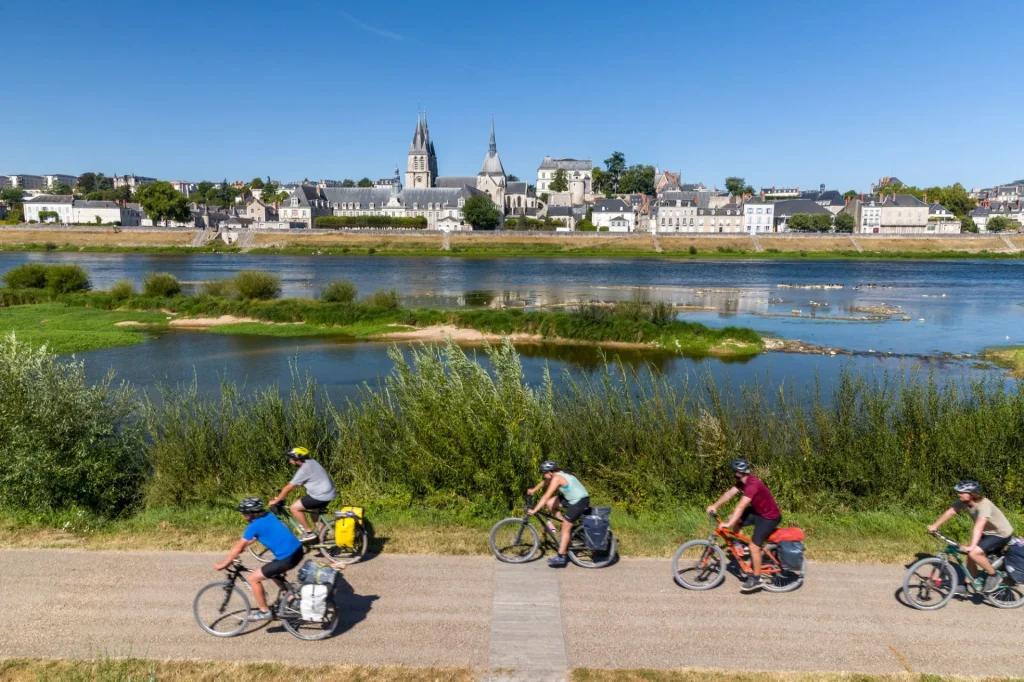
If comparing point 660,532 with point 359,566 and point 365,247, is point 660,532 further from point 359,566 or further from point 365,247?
point 365,247

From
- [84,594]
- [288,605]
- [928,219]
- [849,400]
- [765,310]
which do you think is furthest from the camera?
[928,219]

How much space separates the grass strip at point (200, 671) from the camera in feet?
22.7

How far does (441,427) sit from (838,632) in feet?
21.7

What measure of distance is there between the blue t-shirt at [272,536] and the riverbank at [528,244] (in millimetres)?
102111

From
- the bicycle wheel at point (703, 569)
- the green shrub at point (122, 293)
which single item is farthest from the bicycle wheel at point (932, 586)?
the green shrub at point (122, 293)

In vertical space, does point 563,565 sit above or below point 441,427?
below

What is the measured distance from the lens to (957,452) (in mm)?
11773

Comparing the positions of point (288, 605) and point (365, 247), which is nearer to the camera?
point (288, 605)

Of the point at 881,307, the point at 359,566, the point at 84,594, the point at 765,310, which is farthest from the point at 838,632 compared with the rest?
the point at 881,307

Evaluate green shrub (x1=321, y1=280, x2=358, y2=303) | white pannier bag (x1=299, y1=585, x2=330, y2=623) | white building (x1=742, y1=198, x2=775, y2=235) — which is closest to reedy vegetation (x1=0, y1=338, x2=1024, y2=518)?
white pannier bag (x1=299, y1=585, x2=330, y2=623)

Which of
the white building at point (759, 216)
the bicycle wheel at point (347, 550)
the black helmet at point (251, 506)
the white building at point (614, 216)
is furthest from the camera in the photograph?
the white building at point (614, 216)

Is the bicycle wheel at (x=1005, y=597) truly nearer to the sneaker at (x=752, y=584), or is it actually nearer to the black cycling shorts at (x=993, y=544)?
the black cycling shorts at (x=993, y=544)

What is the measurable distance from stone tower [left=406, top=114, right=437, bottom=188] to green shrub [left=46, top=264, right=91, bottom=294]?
123903 mm

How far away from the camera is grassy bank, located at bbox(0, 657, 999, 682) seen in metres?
6.92
